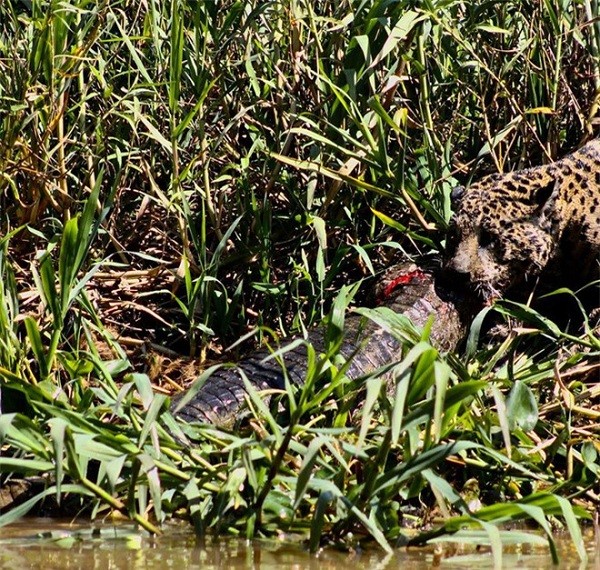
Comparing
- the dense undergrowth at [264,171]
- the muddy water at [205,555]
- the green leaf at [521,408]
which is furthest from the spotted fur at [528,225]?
the muddy water at [205,555]

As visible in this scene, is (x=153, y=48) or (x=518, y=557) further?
(x=153, y=48)

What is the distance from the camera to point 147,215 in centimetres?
634

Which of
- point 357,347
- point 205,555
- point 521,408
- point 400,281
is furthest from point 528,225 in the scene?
point 205,555

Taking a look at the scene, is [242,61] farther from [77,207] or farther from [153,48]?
[77,207]

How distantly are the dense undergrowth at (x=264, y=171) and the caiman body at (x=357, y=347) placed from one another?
0.65 feet

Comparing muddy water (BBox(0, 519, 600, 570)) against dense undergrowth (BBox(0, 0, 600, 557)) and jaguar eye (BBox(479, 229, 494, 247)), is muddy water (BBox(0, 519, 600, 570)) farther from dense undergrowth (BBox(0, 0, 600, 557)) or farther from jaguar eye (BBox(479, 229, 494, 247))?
jaguar eye (BBox(479, 229, 494, 247))

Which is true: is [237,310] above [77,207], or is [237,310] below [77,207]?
below

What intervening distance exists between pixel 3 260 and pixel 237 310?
1445 mm

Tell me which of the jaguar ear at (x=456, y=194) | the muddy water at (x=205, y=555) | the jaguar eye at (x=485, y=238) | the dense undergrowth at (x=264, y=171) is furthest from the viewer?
the jaguar ear at (x=456, y=194)

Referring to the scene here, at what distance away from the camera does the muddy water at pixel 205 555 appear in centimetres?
357

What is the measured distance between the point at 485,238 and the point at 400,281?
492 millimetres

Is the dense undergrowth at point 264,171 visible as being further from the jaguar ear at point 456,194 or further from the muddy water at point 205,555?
the muddy water at point 205,555

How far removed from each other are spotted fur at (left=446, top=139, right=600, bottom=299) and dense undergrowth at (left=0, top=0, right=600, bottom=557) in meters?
0.16

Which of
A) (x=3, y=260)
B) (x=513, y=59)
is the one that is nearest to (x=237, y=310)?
(x=3, y=260)
